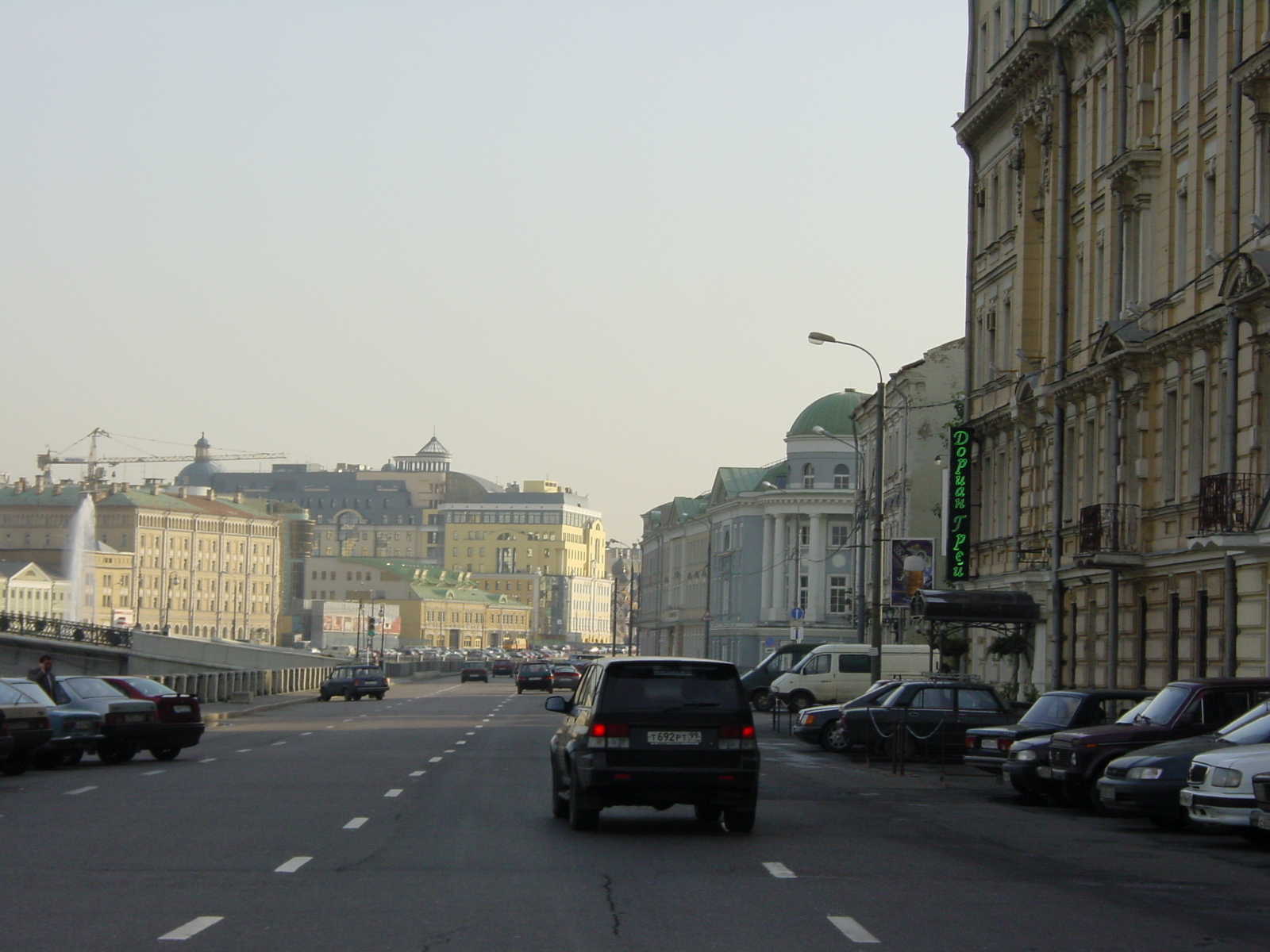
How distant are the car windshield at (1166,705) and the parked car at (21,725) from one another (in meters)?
14.9

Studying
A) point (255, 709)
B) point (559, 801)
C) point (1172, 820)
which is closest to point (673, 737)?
point (559, 801)

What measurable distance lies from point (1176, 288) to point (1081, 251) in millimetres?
7037

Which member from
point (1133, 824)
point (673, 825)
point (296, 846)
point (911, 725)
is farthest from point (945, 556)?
point (296, 846)

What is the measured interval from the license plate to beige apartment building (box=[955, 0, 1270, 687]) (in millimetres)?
13473

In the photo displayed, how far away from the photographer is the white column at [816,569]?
109438mm

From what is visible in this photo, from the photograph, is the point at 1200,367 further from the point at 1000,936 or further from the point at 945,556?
the point at 1000,936

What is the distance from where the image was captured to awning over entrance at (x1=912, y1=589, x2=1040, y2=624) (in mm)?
40875

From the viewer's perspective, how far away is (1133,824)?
843 inches

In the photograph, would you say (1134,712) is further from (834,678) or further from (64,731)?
(834,678)

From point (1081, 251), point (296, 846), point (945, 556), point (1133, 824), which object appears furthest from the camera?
point (945, 556)

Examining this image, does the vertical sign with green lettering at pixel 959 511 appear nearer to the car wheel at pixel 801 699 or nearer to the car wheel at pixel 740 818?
the car wheel at pixel 801 699

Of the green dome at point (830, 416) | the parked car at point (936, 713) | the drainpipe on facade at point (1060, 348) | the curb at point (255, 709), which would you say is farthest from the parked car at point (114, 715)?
the green dome at point (830, 416)

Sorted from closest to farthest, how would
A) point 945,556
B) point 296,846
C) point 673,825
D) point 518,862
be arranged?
point 518,862, point 296,846, point 673,825, point 945,556

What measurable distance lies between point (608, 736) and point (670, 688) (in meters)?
0.80
